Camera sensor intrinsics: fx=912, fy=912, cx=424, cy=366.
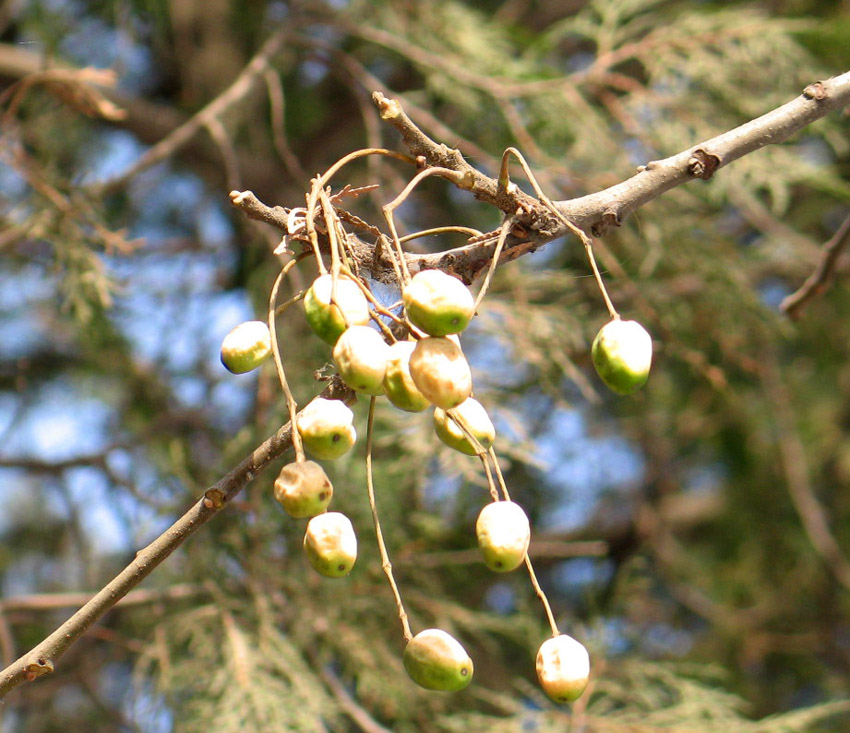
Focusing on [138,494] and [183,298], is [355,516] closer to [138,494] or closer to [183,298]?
[138,494]

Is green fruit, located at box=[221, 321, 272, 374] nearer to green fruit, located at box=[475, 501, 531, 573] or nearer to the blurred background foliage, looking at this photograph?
green fruit, located at box=[475, 501, 531, 573]

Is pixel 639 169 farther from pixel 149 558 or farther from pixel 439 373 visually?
pixel 149 558

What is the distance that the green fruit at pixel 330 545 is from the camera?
769 millimetres

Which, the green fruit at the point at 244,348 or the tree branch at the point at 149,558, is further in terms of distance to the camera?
the green fruit at the point at 244,348

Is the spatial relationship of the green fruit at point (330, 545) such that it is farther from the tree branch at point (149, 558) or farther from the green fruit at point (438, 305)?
the green fruit at point (438, 305)

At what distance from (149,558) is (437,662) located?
0.26 m

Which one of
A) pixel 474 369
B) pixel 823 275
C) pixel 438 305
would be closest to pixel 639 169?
pixel 438 305

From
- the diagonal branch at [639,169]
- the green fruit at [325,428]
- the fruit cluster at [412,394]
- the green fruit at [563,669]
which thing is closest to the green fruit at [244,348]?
the fruit cluster at [412,394]

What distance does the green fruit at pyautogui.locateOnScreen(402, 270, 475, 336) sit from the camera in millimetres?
724

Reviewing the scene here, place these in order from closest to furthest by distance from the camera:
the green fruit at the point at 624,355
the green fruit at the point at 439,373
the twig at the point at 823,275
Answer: the green fruit at the point at 439,373 < the green fruit at the point at 624,355 < the twig at the point at 823,275

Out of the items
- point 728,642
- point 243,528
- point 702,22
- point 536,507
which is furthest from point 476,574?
point 702,22

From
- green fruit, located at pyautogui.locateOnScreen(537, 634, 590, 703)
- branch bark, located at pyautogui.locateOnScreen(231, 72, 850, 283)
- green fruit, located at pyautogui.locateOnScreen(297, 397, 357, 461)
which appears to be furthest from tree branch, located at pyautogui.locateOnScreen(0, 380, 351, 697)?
green fruit, located at pyautogui.locateOnScreen(537, 634, 590, 703)

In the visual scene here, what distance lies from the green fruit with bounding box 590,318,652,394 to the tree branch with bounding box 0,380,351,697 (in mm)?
238

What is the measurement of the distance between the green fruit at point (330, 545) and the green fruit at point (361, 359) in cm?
13
